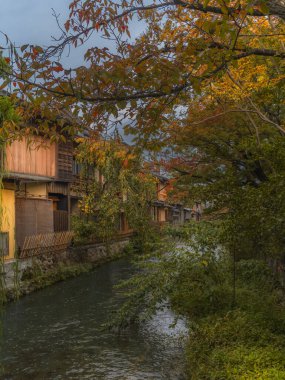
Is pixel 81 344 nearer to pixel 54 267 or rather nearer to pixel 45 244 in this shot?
pixel 45 244

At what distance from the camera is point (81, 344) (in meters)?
11.8

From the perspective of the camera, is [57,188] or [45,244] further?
[57,188]

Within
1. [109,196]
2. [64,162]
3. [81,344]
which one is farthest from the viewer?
[109,196]

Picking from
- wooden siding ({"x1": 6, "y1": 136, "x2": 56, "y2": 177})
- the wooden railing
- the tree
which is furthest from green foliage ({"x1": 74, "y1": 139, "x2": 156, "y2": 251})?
the tree

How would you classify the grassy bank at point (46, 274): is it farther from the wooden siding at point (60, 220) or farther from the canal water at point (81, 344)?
the wooden siding at point (60, 220)

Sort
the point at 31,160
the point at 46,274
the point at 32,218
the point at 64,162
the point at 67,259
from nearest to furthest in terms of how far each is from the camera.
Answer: the point at 46,274
the point at 32,218
the point at 31,160
the point at 67,259
the point at 64,162

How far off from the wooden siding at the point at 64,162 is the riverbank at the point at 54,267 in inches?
182

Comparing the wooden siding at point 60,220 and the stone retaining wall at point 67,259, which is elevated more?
the wooden siding at point 60,220

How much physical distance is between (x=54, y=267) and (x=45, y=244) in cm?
145

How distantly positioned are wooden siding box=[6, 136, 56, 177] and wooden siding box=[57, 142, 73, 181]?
570 mm

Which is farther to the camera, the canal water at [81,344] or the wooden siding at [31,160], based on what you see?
the wooden siding at [31,160]

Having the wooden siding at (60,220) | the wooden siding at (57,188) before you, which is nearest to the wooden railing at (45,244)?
the wooden siding at (60,220)

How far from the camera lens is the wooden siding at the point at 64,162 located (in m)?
27.3

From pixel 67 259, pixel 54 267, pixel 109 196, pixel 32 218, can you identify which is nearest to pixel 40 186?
pixel 109 196
